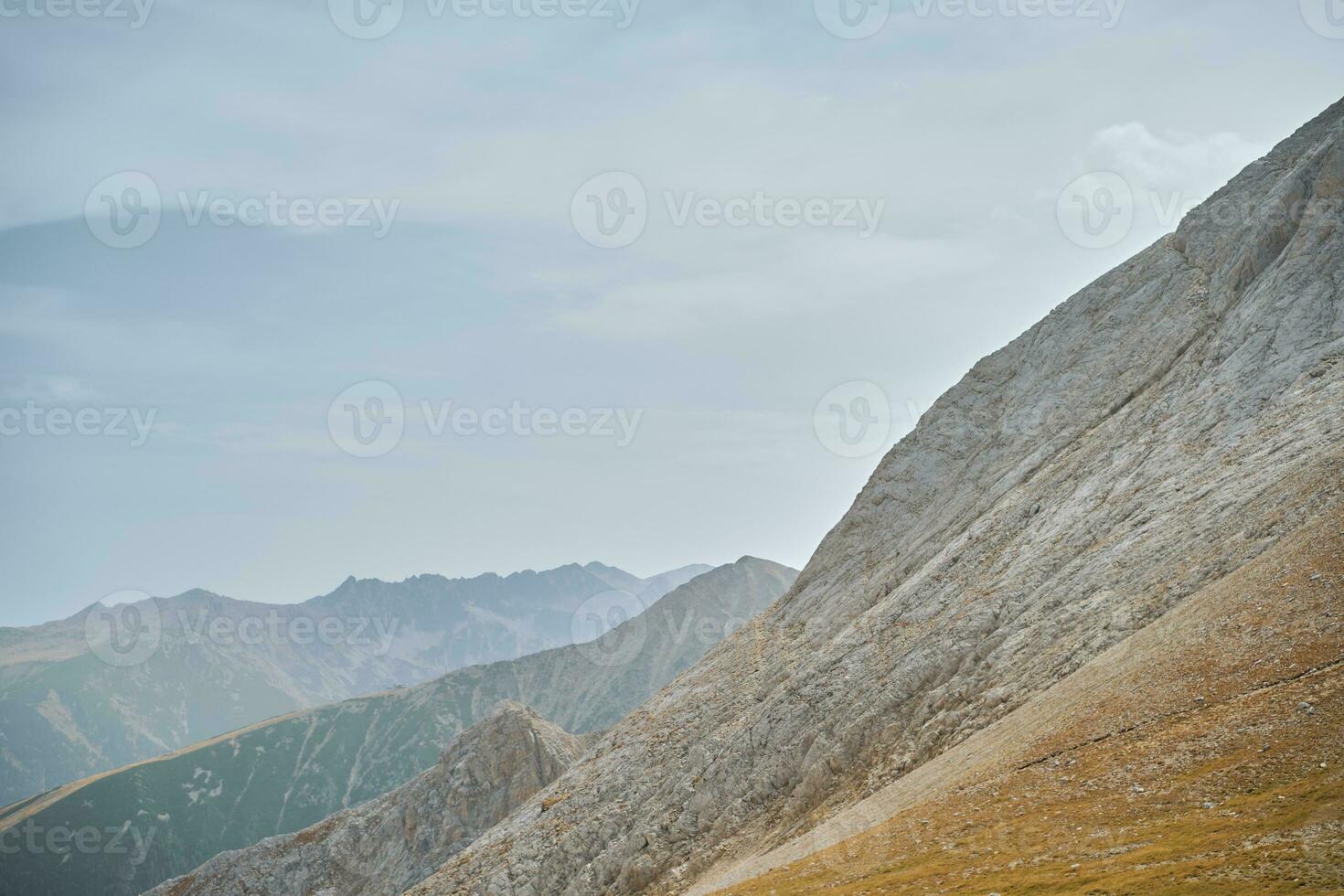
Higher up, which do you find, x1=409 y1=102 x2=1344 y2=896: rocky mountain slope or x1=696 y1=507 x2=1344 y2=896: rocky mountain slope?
x1=409 y1=102 x2=1344 y2=896: rocky mountain slope

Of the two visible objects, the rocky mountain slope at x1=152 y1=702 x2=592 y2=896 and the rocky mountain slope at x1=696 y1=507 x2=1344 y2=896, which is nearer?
the rocky mountain slope at x1=696 y1=507 x2=1344 y2=896

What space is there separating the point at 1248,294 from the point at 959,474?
3027cm

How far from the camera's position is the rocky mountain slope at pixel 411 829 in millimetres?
131625

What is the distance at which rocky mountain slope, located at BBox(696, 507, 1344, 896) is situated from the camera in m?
28.0

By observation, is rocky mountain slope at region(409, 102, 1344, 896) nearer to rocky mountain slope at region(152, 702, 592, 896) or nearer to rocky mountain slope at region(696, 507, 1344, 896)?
rocky mountain slope at region(696, 507, 1344, 896)

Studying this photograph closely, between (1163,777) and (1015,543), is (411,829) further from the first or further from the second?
(1163,777)

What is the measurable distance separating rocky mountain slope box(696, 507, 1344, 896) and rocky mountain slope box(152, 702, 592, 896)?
300 feet

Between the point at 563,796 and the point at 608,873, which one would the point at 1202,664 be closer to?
the point at 608,873

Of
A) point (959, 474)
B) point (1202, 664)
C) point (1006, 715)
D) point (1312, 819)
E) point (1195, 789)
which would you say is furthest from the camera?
point (959, 474)

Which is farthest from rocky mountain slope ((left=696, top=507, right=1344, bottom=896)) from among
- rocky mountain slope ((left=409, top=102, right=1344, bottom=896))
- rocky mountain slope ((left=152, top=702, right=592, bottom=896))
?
rocky mountain slope ((left=152, top=702, right=592, bottom=896))

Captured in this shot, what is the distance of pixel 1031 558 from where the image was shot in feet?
211

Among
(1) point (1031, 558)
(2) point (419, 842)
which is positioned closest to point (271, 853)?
(2) point (419, 842)

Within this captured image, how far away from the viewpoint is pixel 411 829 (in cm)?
13462

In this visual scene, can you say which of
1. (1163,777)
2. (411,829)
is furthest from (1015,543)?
(411,829)
